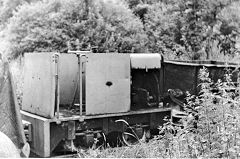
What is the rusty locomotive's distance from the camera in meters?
5.98

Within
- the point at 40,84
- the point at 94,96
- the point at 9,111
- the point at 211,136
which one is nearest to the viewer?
the point at 211,136

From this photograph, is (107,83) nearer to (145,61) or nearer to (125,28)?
(145,61)

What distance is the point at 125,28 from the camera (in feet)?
39.9

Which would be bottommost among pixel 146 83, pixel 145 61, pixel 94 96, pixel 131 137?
pixel 131 137

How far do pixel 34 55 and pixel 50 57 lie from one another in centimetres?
76

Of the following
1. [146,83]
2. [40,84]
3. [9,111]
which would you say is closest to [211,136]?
[9,111]

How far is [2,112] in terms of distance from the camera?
5.48 meters

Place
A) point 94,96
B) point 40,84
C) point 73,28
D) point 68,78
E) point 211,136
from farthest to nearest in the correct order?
point 73,28 → point 68,78 → point 40,84 → point 94,96 → point 211,136

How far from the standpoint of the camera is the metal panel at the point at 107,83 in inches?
242

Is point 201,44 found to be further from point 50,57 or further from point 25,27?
point 50,57

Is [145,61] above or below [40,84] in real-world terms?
above

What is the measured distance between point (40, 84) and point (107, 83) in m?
1.12

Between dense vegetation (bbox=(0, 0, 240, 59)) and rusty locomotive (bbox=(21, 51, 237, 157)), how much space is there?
3.69 m

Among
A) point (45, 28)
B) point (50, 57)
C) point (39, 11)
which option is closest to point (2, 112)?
point (50, 57)
